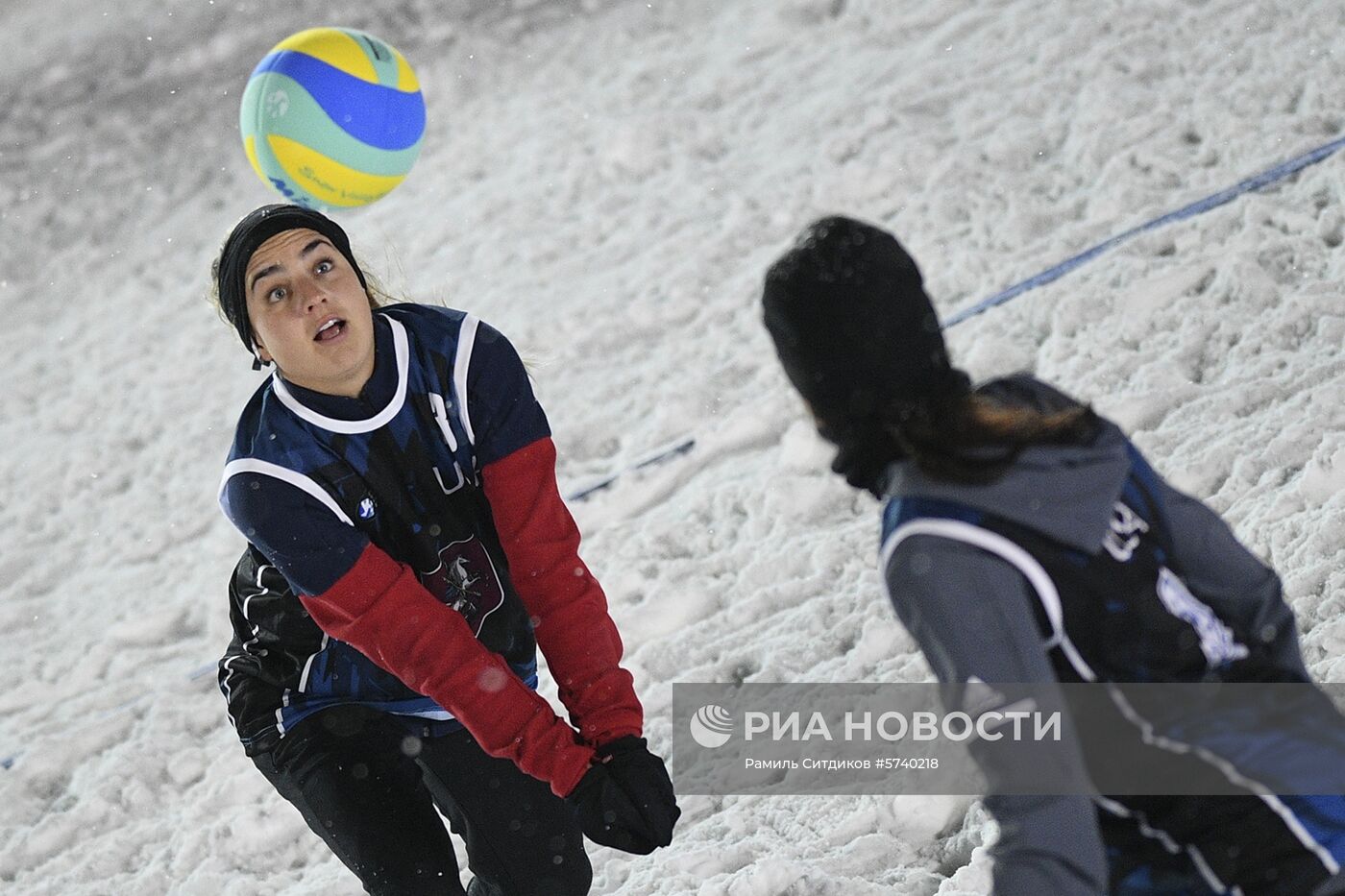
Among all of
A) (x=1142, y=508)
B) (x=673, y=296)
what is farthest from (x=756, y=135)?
(x=1142, y=508)

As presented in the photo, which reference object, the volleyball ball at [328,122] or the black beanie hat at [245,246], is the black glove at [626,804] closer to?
the black beanie hat at [245,246]

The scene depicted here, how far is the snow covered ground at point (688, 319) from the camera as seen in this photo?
347 cm

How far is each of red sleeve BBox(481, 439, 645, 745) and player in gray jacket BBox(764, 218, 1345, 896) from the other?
960 mm

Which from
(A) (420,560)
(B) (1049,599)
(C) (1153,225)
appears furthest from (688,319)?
(B) (1049,599)

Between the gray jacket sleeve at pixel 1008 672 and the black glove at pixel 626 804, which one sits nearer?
the gray jacket sleeve at pixel 1008 672

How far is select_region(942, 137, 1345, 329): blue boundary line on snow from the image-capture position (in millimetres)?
4469

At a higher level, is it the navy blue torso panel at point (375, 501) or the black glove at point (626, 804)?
the navy blue torso panel at point (375, 501)

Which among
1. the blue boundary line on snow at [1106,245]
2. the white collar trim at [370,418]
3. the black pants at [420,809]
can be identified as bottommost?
the blue boundary line on snow at [1106,245]

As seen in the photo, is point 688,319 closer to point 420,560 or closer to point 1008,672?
point 420,560

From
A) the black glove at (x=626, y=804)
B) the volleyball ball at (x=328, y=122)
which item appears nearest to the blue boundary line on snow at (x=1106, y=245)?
the volleyball ball at (x=328, y=122)

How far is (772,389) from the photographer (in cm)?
460

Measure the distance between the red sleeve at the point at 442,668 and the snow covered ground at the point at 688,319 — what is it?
0.64 meters

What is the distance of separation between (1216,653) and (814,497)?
245 cm

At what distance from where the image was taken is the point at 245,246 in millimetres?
2447
